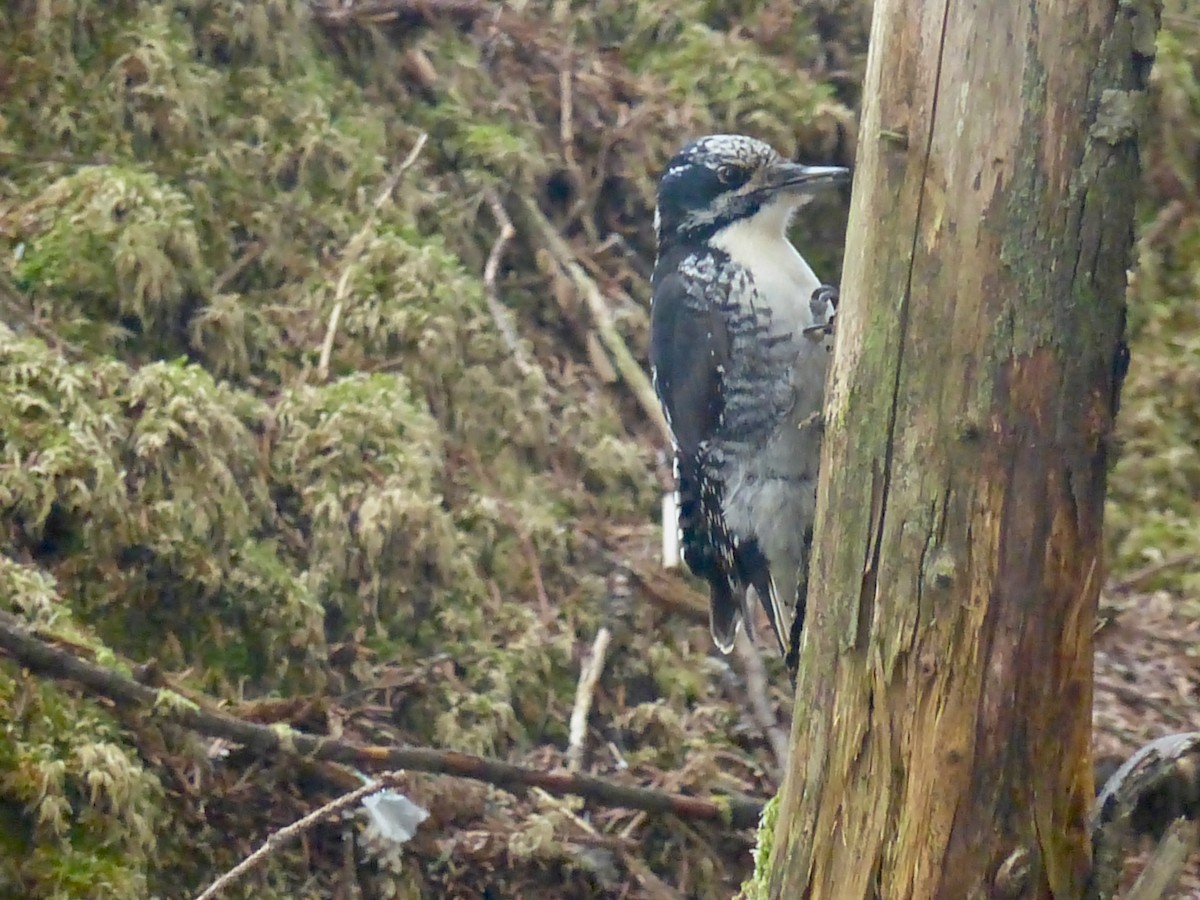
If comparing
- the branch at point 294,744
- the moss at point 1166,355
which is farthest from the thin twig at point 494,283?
the moss at point 1166,355

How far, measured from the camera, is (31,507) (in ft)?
10.7

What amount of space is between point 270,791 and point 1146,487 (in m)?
3.25

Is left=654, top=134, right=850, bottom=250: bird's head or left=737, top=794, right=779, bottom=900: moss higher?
left=654, top=134, right=850, bottom=250: bird's head

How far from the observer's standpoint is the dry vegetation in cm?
323

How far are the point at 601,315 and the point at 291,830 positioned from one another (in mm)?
2420

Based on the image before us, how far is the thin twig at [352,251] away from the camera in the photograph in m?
4.12

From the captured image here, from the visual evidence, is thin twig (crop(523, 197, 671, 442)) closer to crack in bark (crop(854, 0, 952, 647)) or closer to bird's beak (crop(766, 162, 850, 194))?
bird's beak (crop(766, 162, 850, 194))

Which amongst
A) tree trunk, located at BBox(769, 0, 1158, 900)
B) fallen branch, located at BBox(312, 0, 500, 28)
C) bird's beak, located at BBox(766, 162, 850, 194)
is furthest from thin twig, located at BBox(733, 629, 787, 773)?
fallen branch, located at BBox(312, 0, 500, 28)

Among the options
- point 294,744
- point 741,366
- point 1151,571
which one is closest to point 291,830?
point 294,744

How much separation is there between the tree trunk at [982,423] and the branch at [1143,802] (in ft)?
0.19

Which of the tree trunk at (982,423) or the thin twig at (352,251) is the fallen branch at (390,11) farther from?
the tree trunk at (982,423)

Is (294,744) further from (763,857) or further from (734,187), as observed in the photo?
(734,187)

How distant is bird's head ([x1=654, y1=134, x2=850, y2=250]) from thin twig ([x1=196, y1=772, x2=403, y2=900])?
1564 mm

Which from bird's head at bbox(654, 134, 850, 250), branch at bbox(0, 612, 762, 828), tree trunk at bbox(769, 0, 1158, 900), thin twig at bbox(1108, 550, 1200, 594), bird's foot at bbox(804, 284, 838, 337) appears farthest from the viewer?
thin twig at bbox(1108, 550, 1200, 594)
